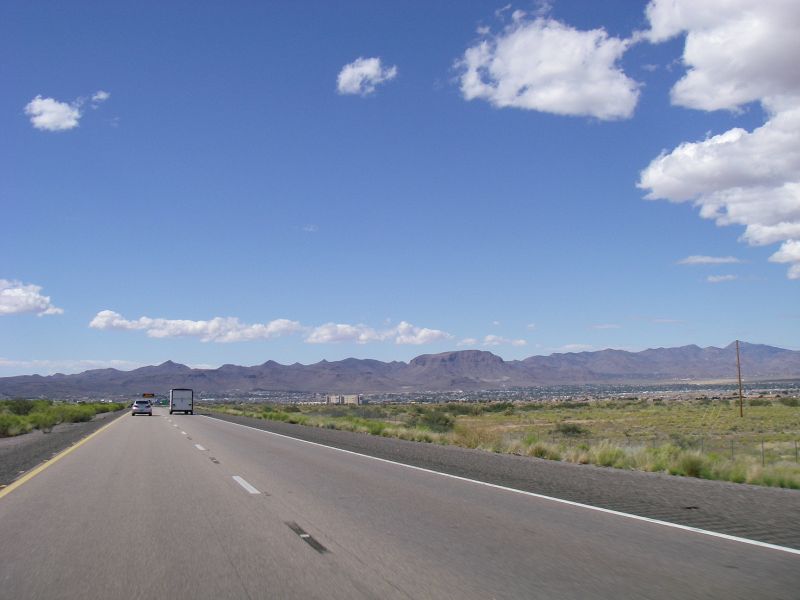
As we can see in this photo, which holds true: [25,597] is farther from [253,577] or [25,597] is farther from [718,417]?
[718,417]

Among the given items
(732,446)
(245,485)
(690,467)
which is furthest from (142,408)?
(690,467)

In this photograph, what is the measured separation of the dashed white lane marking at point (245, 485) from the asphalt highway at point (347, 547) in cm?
9

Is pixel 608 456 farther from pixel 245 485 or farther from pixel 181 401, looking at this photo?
pixel 181 401

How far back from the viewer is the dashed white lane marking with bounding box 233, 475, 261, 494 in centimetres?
1303

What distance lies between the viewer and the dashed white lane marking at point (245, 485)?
13031mm

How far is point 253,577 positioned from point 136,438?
24.8 metres

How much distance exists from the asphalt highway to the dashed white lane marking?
0.09m

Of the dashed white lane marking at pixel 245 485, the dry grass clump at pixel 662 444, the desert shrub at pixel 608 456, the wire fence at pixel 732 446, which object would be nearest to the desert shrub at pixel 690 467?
the dry grass clump at pixel 662 444

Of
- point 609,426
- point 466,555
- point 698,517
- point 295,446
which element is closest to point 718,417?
point 609,426

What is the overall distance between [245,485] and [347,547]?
20.3 feet

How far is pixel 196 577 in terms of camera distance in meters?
6.97

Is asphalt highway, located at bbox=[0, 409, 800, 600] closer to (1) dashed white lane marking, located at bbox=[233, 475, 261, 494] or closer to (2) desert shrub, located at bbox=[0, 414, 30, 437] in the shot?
(1) dashed white lane marking, located at bbox=[233, 475, 261, 494]

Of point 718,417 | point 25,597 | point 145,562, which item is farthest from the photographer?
point 718,417

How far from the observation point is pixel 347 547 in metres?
8.21
